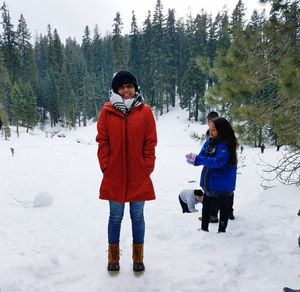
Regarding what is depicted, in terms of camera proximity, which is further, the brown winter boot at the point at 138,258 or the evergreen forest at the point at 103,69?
the evergreen forest at the point at 103,69

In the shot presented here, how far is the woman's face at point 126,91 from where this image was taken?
138 inches

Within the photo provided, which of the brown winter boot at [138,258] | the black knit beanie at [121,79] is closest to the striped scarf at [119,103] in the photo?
the black knit beanie at [121,79]

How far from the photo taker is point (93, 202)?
10000 millimetres

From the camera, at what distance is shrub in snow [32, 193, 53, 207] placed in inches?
344

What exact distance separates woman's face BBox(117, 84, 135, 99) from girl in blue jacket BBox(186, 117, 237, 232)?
5.05ft

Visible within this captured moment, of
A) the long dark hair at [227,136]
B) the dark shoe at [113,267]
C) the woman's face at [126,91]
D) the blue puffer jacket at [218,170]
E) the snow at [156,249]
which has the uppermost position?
the woman's face at [126,91]

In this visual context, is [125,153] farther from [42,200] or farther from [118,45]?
[118,45]

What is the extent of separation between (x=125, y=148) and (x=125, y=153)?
0.05 metres

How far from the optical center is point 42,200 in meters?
8.78

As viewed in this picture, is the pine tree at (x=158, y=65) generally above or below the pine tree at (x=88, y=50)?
below

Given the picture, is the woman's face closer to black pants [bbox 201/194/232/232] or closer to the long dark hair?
the long dark hair

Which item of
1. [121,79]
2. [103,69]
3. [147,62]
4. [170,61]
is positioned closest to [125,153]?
[121,79]

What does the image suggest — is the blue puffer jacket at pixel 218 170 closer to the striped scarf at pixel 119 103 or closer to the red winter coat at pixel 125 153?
the red winter coat at pixel 125 153

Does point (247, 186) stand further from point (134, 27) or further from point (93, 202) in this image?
point (134, 27)
